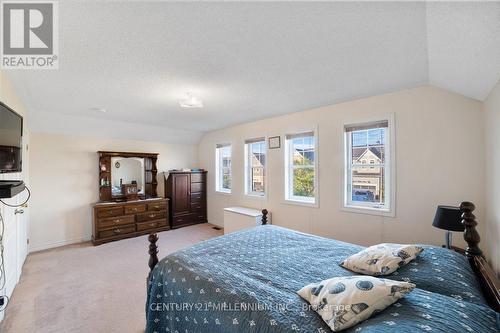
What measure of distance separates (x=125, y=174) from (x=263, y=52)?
4356 millimetres

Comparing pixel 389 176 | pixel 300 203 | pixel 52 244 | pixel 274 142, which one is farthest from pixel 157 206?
pixel 389 176

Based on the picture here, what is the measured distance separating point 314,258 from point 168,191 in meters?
4.26

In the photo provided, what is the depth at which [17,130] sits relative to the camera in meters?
1.83

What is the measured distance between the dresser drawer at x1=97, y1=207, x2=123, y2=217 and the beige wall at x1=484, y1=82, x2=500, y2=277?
5.26 m

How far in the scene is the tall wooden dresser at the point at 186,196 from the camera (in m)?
5.13

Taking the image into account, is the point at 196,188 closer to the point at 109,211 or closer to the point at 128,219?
the point at 128,219

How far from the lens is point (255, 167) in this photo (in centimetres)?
465

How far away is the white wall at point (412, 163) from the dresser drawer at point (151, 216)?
296 centimetres

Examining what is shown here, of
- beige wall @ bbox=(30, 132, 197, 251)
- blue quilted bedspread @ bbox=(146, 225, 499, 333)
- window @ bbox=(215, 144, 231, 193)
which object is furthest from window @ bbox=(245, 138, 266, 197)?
beige wall @ bbox=(30, 132, 197, 251)

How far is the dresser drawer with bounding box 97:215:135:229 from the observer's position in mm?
4131

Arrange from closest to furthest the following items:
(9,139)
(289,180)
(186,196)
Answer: (9,139), (289,180), (186,196)

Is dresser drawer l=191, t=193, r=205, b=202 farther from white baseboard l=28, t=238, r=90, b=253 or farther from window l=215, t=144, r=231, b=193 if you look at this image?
white baseboard l=28, t=238, r=90, b=253

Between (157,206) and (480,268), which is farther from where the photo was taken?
(157,206)

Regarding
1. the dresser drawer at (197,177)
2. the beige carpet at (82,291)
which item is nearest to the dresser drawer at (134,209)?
the beige carpet at (82,291)
